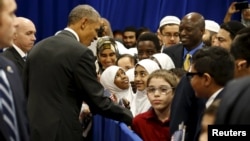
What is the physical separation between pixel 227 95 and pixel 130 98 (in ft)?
13.5

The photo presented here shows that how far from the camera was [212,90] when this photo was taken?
313 centimetres

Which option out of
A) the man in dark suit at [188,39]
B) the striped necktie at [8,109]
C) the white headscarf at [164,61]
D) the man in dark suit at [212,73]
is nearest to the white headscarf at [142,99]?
the white headscarf at [164,61]

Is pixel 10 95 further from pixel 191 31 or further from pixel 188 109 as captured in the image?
pixel 191 31

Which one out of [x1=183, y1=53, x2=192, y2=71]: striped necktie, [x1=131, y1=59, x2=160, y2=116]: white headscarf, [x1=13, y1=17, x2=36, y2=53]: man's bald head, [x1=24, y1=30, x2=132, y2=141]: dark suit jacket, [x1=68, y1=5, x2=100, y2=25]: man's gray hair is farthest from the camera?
[x1=13, y1=17, x2=36, y2=53]: man's bald head

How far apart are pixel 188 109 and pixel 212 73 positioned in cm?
28

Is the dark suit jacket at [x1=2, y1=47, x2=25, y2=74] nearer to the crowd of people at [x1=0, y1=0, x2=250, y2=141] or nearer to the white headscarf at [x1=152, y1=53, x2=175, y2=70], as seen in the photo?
the crowd of people at [x1=0, y1=0, x2=250, y2=141]

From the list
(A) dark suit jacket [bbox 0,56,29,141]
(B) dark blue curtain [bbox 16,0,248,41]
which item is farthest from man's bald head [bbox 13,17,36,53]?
(B) dark blue curtain [bbox 16,0,248,41]

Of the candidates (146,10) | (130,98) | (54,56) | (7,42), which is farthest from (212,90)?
(146,10)

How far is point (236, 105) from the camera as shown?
141 centimetres

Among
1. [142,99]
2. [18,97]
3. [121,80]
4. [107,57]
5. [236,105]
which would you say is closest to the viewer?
[236,105]

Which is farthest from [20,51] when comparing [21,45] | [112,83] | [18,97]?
[18,97]

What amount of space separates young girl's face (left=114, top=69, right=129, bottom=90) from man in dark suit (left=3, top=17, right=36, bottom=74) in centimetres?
84

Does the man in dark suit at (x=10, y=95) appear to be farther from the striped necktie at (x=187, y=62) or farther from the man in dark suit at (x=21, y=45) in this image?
the striped necktie at (x=187, y=62)

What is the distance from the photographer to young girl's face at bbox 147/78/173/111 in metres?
4.13
